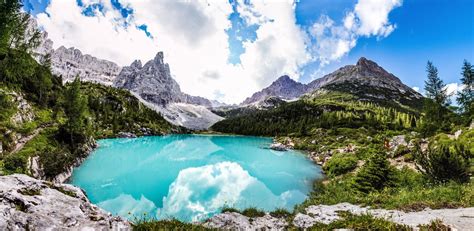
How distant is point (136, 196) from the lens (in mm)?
24906

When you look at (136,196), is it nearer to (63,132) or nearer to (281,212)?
(281,212)

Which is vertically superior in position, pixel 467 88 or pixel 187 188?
pixel 467 88

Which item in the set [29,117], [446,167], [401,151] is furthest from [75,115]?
[401,151]

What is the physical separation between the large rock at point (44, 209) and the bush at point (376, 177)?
71.4 feet

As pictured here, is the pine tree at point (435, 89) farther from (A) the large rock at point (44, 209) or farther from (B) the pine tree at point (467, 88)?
(A) the large rock at point (44, 209)

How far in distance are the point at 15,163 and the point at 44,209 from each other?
66.2 feet

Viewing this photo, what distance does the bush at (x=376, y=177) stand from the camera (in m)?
21.6

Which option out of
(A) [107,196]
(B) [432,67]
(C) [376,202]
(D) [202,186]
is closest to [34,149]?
(A) [107,196]

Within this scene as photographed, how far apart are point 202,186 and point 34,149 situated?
19750 millimetres

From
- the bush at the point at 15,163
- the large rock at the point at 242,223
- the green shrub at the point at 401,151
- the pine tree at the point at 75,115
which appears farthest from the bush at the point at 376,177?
the pine tree at the point at 75,115

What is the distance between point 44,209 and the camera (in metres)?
6.26

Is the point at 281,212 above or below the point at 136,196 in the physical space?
above

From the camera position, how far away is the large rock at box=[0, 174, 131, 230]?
5.37 meters

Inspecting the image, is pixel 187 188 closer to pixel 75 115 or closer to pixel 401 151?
pixel 75 115
